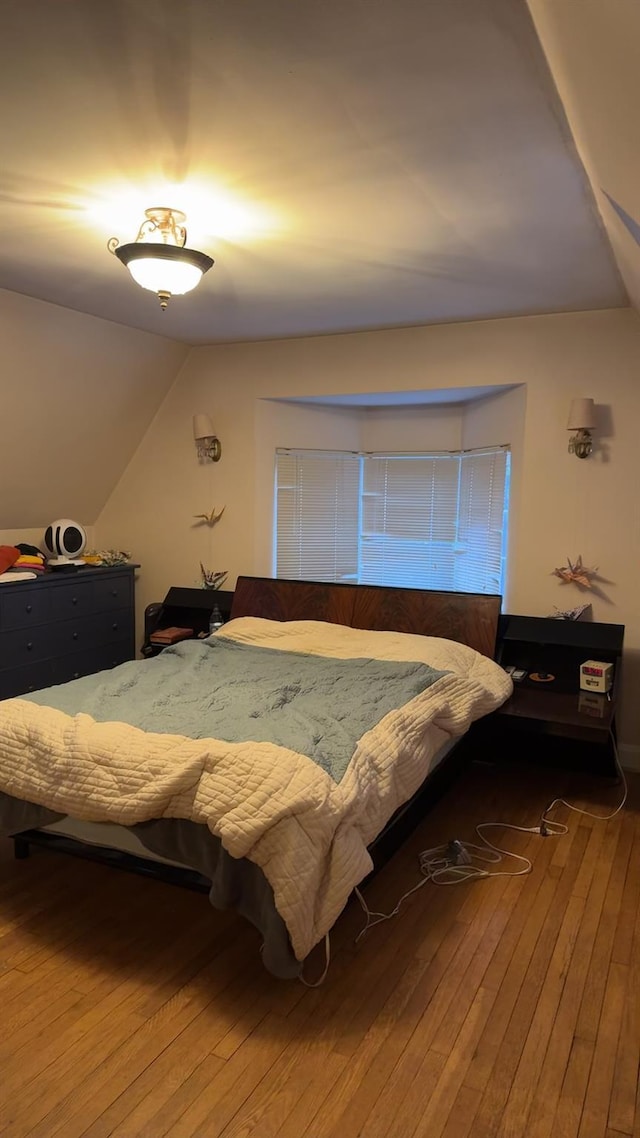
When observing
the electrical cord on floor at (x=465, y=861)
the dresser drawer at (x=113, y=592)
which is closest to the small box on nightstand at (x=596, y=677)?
the electrical cord on floor at (x=465, y=861)

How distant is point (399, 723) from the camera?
2.57 metres

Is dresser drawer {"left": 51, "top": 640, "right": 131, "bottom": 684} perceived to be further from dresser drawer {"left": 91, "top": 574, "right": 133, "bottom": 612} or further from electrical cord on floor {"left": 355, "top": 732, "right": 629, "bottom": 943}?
electrical cord on floor {"left": 355, "top": 732, "right": 629, "bottom": 943}

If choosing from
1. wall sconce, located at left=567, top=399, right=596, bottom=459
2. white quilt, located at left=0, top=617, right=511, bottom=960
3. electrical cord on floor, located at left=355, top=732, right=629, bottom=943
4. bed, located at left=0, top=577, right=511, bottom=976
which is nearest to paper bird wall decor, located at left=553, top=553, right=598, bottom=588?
wall sconce, located at left=567, top=399, right=596, bottom=459

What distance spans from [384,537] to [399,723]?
2.41 metres

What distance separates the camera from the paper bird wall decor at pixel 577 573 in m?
3.68

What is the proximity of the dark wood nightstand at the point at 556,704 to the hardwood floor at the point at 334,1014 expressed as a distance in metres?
0.62

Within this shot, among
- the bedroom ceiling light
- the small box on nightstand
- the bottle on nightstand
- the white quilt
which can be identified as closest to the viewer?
the white quilt

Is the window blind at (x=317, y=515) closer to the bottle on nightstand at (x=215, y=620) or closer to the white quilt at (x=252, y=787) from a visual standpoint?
the bottle on nightstand at (x=215, y=620)

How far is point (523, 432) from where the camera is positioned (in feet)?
12.5

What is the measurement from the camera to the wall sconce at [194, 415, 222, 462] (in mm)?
4469

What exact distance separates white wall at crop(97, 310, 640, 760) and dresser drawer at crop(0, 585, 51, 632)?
38.2 inches

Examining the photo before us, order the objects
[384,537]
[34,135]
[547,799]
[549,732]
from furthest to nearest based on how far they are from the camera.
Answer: [384,537] < [547,799] < [549,732] < [34,135]

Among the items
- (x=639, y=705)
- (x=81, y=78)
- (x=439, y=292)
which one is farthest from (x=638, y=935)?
(x=81, y=78)

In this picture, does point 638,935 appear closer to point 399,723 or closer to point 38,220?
point 399,723
